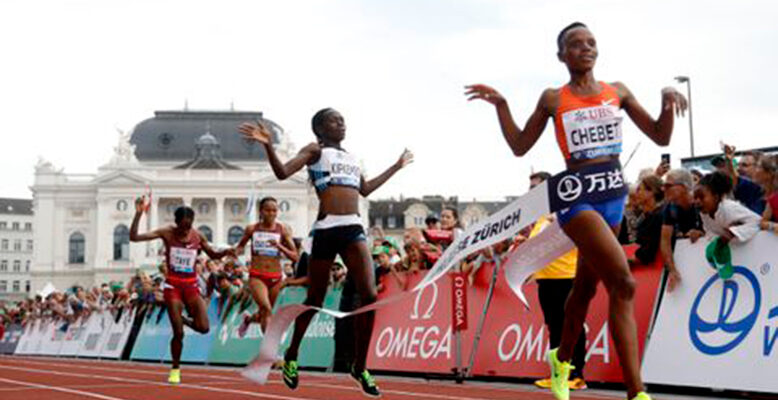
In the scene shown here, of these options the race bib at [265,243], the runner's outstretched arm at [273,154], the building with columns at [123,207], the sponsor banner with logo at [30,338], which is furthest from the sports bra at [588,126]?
the building with columns at [123,207]


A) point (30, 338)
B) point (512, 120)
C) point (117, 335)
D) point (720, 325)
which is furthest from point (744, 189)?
point (30, 338)

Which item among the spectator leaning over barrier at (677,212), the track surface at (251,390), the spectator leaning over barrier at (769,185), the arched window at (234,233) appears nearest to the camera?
the spectator leaning over barrier at (769,185)

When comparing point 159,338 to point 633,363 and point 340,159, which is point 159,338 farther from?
point 633,363

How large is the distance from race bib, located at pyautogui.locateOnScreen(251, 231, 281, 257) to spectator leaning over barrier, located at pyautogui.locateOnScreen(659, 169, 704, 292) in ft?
17.7

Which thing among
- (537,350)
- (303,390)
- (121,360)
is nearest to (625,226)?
(537,350)

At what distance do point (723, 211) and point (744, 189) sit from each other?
4.66ft

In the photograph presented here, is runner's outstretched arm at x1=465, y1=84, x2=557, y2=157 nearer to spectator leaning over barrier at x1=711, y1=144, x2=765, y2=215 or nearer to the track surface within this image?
the track surface

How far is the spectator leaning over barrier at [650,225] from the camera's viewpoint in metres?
10.3

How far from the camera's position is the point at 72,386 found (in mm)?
11648

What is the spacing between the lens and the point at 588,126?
6.35 m

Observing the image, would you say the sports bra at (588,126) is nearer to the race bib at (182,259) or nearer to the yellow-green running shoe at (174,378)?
the yellow-green running shoe at (174,378)

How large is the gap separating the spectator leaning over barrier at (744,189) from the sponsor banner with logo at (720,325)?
2.83 ft

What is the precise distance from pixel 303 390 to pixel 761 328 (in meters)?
4.11

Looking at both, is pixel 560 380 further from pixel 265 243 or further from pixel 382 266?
pixel 382 266
